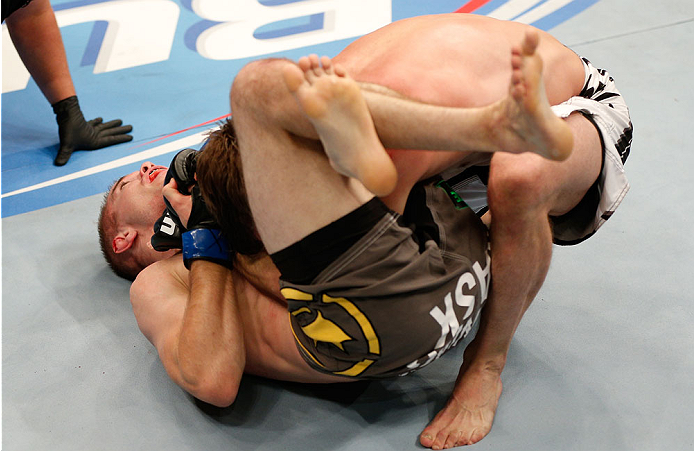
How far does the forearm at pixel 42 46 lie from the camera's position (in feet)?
7.72

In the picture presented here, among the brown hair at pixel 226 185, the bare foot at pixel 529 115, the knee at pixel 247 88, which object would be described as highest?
the bare foot at pixel 529 115

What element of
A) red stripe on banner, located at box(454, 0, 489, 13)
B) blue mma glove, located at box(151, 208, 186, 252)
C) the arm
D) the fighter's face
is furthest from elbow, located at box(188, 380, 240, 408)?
red stripe on banner, located at box(454, 0, 489, 13)

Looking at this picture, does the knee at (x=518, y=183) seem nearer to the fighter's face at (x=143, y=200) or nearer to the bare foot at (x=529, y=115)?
the bare foot at (x=529, y=115)

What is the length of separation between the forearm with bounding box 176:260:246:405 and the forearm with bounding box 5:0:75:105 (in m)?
1.42

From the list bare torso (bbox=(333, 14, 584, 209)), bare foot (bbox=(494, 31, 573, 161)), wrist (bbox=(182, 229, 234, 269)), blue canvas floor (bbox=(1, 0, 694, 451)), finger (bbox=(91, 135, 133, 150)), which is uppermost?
bare foot (bbox=(494, 31, 573, 161))

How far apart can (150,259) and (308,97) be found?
1110mm

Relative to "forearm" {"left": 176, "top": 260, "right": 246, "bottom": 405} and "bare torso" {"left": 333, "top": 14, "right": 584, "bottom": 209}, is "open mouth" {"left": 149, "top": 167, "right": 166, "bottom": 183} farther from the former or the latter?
"bare torso" {"left": 333, "top": 14, "right": 584, "bottom": 209}

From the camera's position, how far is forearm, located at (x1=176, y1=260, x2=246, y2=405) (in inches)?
55.1

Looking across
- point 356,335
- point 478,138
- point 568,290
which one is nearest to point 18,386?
point 356,335

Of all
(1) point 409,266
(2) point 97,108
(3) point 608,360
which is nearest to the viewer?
(1) point 409,266

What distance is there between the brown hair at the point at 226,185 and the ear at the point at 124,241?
52cm

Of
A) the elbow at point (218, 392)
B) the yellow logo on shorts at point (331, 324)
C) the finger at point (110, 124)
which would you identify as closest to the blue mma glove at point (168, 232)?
the elbow at point (218, 392)

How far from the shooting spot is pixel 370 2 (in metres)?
3.34

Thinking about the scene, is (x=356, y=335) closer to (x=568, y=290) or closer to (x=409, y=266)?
(x=409, y=266)
